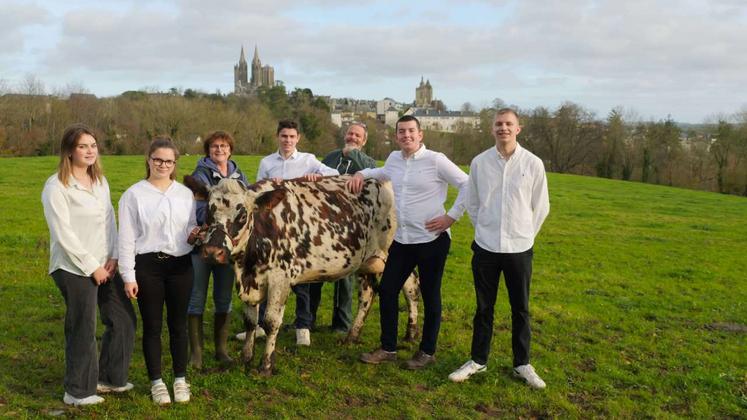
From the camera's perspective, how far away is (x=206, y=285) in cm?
602

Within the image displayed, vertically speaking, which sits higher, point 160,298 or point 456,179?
point 456,179

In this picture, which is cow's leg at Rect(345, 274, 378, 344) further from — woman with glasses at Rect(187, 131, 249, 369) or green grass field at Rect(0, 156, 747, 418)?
woman with glasses at Rect(187, 131, 249, 369)

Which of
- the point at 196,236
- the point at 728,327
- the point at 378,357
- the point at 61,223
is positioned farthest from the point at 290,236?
the point at 728,327

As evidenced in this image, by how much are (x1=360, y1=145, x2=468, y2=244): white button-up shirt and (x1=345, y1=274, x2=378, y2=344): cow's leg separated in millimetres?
1196

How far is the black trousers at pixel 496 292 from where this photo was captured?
560 cm

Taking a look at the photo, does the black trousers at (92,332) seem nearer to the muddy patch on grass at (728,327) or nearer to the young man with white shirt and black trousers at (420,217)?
the young man with white shirt and black trousers at (420,217)

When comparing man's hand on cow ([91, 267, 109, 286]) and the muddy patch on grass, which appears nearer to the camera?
man's hand on cow ([91, 267, 109, 286])

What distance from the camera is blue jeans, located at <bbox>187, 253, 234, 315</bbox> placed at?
19.4 feet

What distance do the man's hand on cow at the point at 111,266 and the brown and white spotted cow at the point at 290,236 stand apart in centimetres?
82

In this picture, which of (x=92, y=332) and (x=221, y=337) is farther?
(x=221, y=337)

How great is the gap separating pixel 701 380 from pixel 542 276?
563cm

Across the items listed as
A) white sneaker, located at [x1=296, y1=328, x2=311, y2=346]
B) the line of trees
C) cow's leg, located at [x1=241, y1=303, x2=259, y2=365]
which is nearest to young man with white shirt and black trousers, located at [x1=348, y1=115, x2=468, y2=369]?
white sneaker, located at [x1=296, y1=328, x2=311, y2=346]

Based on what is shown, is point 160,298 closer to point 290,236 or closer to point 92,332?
point 92,332

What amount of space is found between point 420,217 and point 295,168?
185cm
